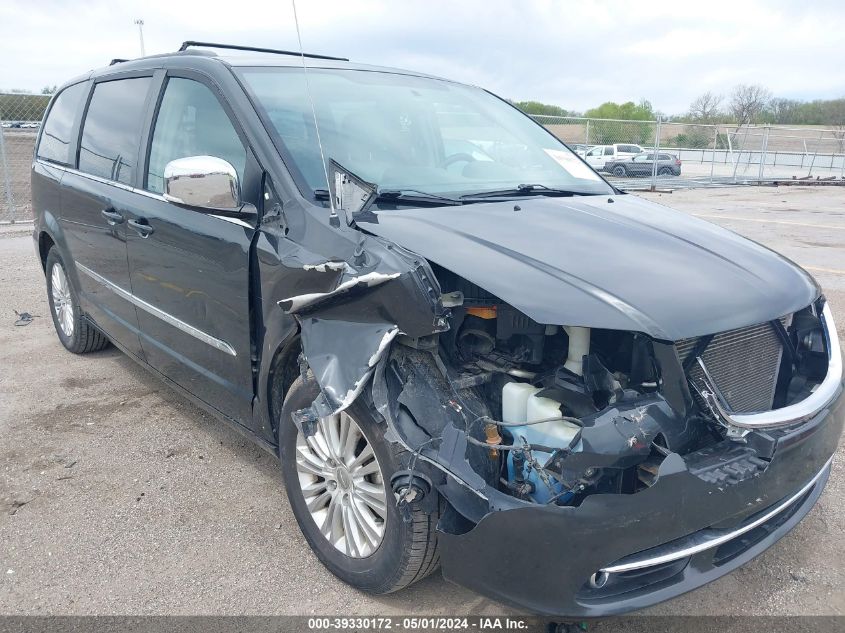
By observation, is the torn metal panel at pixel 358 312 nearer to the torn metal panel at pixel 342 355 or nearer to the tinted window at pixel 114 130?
the torn metal panel at pixel 342 355

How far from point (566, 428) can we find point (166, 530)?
1.87 metres

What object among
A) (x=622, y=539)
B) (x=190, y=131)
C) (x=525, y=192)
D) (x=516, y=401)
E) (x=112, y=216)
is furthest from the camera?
(x=112, y=216)

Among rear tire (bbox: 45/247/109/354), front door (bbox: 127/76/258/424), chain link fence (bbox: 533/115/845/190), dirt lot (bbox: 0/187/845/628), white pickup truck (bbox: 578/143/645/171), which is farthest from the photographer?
white pickup truck (bbox: 578/143/645/171)

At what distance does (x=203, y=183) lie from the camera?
104 inches

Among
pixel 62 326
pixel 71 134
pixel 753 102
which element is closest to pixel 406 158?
pixel 71 134

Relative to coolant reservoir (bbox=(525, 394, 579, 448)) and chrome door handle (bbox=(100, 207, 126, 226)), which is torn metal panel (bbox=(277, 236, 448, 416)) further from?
chrome door handle (bbox=(100, 207, 126, 226))

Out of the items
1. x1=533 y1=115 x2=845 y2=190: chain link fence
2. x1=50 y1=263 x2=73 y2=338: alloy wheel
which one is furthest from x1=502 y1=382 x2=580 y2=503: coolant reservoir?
x1=533 y1=115 x2=845 y2=190: chain link fence

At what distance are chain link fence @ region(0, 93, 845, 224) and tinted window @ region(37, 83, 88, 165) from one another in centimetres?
1408

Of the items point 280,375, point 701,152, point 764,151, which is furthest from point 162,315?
point 701,152

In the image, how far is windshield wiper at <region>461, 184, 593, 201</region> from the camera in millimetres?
2959

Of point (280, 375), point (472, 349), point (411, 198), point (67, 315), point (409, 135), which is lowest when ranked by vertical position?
point (67, 315)

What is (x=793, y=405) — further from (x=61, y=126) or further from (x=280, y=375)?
(x=61, y=126)

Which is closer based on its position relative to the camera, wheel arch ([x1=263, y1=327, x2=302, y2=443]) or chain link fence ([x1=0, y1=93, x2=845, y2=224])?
wheel arch ([x1=263, y1=327, x2=302, y2=443])

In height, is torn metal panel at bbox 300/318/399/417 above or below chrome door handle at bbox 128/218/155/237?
below
